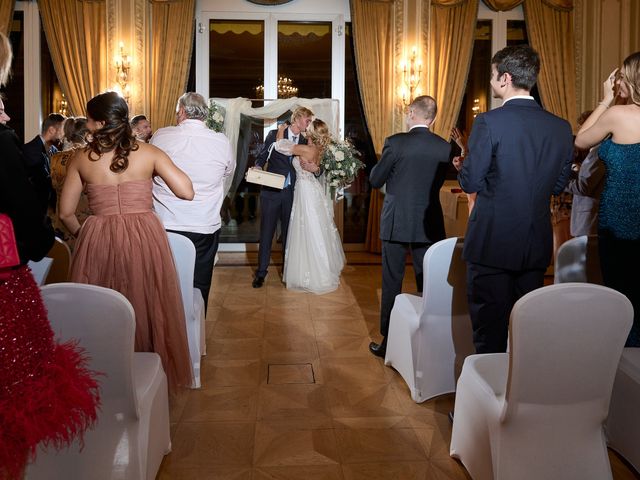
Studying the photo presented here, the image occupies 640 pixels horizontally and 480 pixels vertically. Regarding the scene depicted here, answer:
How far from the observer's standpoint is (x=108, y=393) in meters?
2.36

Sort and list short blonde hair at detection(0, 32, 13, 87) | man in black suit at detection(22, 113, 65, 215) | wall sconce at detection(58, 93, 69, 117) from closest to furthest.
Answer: short blonde hair at detection(0, 32, 13, 87)
man in black suit at detection(22, 113, 65, 215)
wall sconce at detection(58, 93, 69, 117)

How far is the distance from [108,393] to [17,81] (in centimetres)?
770

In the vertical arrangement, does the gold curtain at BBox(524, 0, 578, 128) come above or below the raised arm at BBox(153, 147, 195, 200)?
above

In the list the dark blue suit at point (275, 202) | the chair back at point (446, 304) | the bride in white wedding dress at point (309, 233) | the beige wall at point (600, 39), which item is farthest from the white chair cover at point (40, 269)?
the beige wall at point (600, 39)

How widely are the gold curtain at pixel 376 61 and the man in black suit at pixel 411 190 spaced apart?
427cm

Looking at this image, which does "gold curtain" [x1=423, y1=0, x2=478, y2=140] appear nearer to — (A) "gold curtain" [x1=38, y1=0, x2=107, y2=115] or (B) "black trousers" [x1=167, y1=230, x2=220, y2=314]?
(A) "gold curtain" [x1=38, y1=0, x2=107, y2=115]

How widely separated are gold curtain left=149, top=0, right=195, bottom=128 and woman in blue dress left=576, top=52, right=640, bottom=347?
6.25 m

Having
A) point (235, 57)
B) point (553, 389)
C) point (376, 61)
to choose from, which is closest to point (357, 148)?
point (376, 61)

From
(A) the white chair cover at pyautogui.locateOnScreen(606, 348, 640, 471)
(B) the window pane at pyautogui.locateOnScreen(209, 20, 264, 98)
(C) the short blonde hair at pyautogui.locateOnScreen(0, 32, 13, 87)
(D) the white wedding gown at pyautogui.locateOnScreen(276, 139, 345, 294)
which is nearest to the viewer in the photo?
(C) the short blonde hair at pyautogui.locateOnScreen(0, 32, 13, 87)

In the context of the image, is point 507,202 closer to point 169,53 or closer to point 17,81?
point 169,53

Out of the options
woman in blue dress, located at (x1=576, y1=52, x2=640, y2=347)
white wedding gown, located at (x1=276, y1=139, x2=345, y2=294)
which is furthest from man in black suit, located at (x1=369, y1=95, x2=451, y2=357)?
white wedding gown, located at (x1=276, y1=139, x2=345, y2=294)

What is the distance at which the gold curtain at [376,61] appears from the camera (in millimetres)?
8586

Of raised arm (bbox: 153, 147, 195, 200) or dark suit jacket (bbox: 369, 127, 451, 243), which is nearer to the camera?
raised arm (bbox: 153, 147, 195, 200)

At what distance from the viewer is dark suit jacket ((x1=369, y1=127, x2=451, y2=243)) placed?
4277mm
